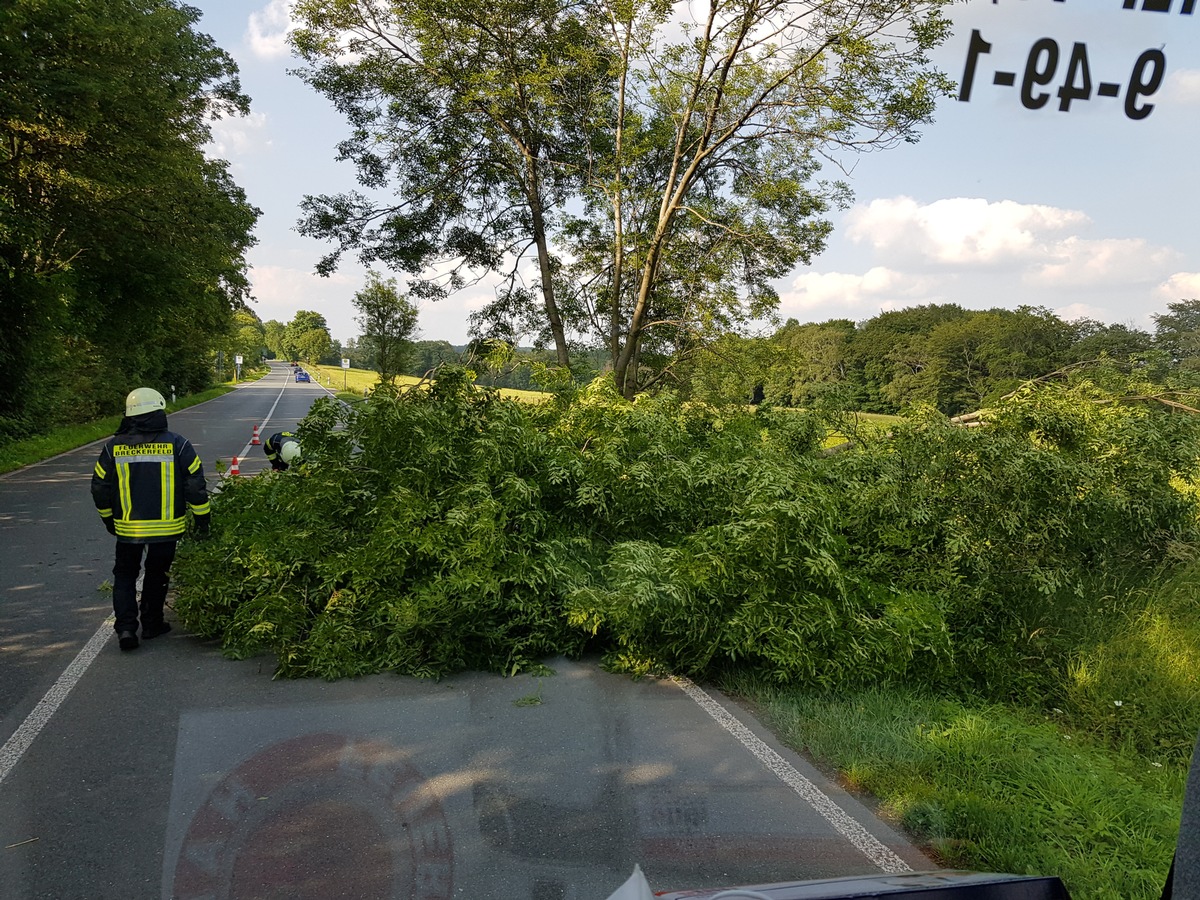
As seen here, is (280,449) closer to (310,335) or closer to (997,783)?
(997,783)

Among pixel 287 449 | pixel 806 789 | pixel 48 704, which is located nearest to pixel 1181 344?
pixel 806 789

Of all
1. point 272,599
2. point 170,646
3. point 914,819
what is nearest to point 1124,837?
point 914,819

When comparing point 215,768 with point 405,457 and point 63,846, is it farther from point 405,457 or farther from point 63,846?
point 405,457

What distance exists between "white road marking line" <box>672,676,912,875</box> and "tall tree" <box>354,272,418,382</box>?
17599 mm

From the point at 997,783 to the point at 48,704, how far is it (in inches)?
231

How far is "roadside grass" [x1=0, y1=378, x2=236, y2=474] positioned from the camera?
15148mm

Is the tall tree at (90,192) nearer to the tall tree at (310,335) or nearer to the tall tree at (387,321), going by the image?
the tall tree at (387,321)

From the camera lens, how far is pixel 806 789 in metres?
4.22

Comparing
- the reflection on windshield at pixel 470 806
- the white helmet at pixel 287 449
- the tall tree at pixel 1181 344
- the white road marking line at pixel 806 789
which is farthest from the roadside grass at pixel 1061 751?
the white helmet at pixel 287 449

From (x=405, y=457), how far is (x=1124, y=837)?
5537 mm

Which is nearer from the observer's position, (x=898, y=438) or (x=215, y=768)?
(x=215, y=768)

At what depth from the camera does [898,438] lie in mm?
7227

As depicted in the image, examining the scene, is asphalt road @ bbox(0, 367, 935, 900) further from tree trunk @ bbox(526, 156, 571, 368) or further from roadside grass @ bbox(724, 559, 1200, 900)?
tree trunk @ bbox(526, 156, 571, 368)

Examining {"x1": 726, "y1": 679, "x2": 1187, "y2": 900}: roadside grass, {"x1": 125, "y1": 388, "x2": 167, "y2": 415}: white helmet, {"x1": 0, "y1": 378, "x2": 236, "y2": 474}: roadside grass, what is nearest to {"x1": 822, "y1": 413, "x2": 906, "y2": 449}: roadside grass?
{"x1": 726, "y1": 679, "x2": 1187, "y2": 900}: roadside grass
